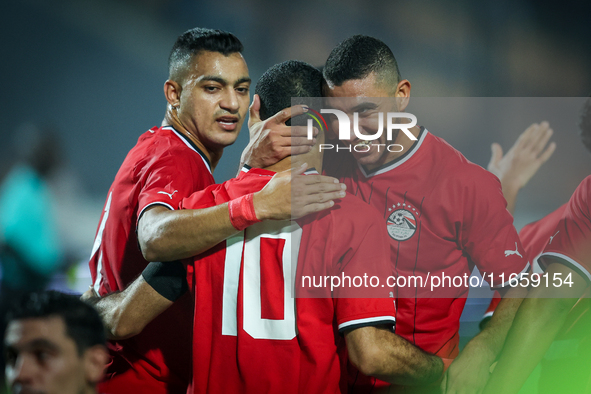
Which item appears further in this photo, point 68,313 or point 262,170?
point 262,170

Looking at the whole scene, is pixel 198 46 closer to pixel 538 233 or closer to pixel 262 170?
pixel 262 170

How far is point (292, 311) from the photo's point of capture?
127 centimetres

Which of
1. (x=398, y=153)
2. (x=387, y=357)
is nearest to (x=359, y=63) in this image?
(x=398, y=153)

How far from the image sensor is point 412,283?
5.53 ft

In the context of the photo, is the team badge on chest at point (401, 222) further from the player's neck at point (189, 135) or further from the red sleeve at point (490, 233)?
the player's neck at point (189, 135)

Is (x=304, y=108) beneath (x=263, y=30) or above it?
beneath

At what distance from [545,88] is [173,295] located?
2.90 m

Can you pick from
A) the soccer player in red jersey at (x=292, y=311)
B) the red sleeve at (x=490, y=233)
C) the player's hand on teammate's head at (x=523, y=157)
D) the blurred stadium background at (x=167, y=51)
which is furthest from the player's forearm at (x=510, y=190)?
the soccer player in red jersey at (x=292, y=311)

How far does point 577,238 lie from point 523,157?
1.05 m

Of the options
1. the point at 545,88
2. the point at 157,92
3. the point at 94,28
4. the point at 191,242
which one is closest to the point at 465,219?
the point at 191,242

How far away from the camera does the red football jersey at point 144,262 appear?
158cm

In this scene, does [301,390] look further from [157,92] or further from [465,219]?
[157,92]

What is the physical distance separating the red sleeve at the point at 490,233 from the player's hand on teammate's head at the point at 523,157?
1.00 metres

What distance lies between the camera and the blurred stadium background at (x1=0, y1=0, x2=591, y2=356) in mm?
3318
